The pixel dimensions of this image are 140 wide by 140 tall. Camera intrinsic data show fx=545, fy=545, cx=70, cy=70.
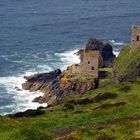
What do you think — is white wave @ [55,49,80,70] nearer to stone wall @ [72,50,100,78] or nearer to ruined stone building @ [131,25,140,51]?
stone wall @ [72,50,100,78]

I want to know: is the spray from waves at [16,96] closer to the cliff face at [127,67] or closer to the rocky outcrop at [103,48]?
the rocky outcrop at [103,48]

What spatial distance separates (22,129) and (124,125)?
884cm

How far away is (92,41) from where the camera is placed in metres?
164

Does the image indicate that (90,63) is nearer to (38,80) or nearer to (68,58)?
(38,80)

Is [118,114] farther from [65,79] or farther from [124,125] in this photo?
[65,79]

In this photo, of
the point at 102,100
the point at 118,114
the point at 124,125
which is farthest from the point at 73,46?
the point at 124,125

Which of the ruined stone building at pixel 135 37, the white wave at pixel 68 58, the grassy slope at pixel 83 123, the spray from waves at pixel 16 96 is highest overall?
the ruined stone building at pixel 135 37

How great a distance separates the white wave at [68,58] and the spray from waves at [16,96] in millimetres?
14921

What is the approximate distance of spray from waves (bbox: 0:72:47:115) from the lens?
128375mm

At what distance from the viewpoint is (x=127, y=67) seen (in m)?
124

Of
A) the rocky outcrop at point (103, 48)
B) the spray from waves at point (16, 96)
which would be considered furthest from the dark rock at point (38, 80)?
the rocky outcrop at point (103, 48)

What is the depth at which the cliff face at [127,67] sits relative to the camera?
118 metres

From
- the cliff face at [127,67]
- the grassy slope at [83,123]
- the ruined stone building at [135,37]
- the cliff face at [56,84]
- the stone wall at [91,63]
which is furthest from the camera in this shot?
the stone wall at [91,63]

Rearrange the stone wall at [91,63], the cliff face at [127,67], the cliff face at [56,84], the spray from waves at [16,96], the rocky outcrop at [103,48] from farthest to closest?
the rocky outcrop at [103,48], the stone wall at [91,63], the cliff face at [56,84], the spray from waves at [16,96], the cliff face at [127,67]
